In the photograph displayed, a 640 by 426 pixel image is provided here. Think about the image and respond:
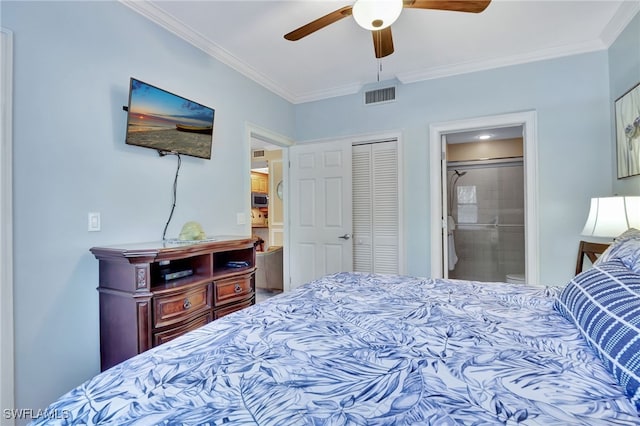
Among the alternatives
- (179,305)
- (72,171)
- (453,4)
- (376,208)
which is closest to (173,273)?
(179,305)

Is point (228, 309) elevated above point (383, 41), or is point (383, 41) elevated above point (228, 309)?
point (383, 41)

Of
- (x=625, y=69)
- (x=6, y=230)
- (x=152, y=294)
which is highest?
(x=625, y=69)

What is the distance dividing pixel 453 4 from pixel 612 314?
165 centimetres

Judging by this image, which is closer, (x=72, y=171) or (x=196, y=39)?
(x=72, y=171)

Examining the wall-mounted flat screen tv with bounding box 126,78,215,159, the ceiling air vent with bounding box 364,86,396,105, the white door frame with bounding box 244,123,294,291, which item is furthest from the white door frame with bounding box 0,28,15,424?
the ceiling air vent with bounding box 364,86,396,105

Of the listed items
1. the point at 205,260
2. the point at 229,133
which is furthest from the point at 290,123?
the point at 205,260

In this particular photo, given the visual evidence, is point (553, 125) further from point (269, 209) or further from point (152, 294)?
point (269, 209)

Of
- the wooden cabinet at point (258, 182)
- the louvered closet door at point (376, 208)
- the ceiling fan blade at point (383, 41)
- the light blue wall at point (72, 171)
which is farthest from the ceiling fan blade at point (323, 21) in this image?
the wooden cabinet at point (258, 182)

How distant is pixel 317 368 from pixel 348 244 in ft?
9.03

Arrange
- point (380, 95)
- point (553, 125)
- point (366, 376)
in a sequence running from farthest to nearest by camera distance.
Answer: point (380, 95), point (553, 125), point (366, 376)

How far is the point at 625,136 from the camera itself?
2.33 meters

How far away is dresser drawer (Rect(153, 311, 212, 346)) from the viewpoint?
177 centimetres

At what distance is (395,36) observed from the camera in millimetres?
2594

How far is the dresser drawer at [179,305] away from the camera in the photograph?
177cm
